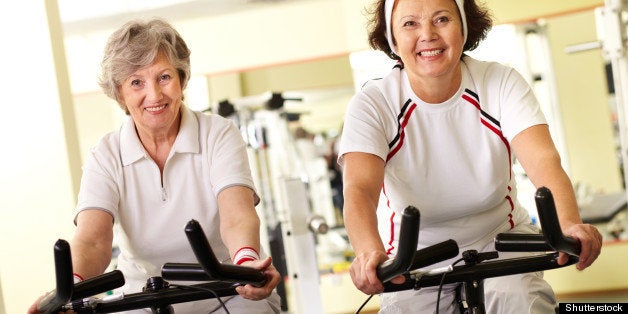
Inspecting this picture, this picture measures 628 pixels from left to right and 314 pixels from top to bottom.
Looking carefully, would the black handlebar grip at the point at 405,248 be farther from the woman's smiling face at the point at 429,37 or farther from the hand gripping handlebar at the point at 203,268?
the woman's smiling face at the point at 429,37

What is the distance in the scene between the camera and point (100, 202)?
218cm

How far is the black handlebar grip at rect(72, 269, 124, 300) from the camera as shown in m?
1.66

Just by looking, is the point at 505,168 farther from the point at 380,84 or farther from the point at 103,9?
the point at 103,9

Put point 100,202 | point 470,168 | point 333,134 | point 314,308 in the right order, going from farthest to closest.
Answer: point 333,134 < point 314,308 < point 100,202 < point 470,168

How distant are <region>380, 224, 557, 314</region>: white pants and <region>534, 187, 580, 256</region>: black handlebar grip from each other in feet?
1.11

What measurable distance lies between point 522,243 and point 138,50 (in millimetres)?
1118

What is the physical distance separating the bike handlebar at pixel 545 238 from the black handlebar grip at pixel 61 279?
2.45 feet

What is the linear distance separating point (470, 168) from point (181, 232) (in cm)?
74

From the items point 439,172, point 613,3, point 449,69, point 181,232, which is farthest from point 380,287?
point 613,3

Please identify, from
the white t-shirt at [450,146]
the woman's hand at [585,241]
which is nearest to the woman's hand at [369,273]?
the woman's hand at [585,241]

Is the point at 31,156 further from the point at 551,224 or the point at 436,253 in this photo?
the point at 551,224

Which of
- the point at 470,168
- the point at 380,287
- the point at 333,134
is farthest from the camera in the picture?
the point at 333,134

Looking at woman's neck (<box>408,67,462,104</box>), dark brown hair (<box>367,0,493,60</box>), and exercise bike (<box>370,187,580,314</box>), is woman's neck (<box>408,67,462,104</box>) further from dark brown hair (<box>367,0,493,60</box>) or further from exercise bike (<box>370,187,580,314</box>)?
exercise bike (<box>370,187,580,314</box>)

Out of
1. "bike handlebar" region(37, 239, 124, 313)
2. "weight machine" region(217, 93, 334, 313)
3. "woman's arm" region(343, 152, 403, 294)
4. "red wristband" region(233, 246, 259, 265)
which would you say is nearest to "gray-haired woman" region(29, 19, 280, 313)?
"red wristband" region(233, 246, 259, 265)
